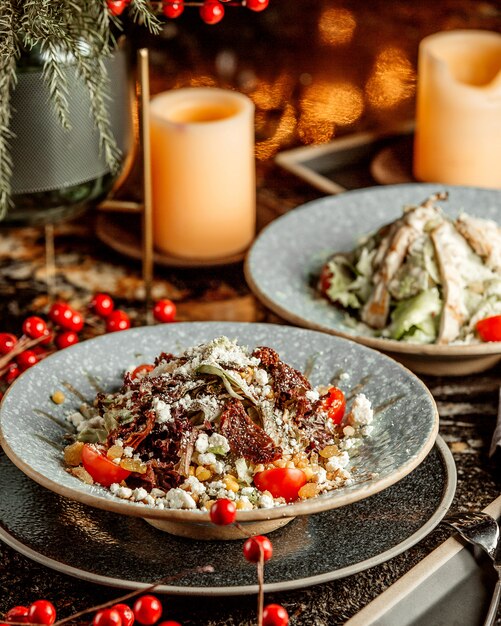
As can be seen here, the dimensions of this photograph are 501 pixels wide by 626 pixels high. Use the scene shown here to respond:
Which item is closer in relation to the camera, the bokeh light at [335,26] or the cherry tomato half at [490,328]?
the cherry tomato half at [490,328]

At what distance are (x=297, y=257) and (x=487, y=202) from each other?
0.39 metres

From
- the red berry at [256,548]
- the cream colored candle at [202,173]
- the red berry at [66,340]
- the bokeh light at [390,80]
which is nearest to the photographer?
the red berry at [256,548]

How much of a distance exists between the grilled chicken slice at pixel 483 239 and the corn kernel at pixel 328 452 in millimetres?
531

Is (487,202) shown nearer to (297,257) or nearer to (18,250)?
(297,257)

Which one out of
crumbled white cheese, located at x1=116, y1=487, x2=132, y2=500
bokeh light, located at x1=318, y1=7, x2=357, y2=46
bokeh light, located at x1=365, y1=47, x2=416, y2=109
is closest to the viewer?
crumbled white cheese, located at x1=116, y1=487, x2=132, y2=500

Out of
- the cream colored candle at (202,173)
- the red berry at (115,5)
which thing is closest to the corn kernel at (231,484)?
the red berry at (115,5)

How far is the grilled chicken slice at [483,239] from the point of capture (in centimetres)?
163

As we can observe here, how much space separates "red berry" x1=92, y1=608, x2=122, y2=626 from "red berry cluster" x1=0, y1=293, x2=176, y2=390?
20.0 inches

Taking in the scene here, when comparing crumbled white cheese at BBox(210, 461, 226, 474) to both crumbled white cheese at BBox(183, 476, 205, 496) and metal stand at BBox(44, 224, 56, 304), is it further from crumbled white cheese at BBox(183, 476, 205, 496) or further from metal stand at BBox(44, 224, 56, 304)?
metal stand at BBox(44, 224, 56, 304)

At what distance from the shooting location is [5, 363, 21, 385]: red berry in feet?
5.05

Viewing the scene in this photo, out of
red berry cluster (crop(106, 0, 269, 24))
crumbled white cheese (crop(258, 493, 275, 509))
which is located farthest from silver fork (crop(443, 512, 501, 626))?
red berry cluster (crop(106, 0, 269, 24))

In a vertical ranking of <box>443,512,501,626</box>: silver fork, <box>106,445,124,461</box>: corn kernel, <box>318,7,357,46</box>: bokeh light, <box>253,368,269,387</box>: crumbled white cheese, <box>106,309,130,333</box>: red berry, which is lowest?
<box>443,512,501,626</box>: silver fork

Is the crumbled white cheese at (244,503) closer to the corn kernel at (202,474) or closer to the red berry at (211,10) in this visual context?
the corn kernel at (202,474)

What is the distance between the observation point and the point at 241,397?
1218 millimetres
